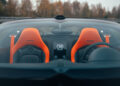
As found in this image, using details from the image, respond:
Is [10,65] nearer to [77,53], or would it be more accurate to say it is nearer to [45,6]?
[77,53]

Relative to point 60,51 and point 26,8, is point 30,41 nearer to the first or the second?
point 60,51

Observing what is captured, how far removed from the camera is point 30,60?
363 cm

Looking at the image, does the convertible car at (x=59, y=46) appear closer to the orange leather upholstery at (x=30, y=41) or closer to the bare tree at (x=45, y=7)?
the orange leather upholstery at (x=30, y=41)

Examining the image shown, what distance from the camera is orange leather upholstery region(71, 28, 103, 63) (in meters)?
3.82

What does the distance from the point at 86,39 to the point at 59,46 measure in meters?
0.45

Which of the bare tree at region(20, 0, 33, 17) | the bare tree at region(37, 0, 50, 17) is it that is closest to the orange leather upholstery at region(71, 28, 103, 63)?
the bare tree at region(20, 0, 33, 17)

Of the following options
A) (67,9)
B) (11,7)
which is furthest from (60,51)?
(67,9)

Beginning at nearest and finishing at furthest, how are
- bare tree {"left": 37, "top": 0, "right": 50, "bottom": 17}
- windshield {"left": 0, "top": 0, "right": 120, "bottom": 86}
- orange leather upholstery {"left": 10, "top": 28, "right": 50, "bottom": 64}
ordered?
windshield {"left": 0, "top": 0, "right": 120, "bottom": 86}, orange leather upholstery {"left": 10, "top": 28, "right": 50, "bottom": 64}, bare tree {"left": 37, "top": 0, "right": 50, "bottom": 17}

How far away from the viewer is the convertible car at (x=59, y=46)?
8.54 feet

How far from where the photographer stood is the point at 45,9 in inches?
2953

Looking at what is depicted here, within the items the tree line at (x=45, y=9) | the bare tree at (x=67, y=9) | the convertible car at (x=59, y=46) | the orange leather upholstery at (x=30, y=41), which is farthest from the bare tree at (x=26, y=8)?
the orange leather upholstery at (x=30, y=41)

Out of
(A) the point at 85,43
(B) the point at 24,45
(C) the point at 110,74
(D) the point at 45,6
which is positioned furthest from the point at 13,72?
(D) the point at 45,6

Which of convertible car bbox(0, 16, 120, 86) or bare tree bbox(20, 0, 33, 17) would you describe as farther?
bare tree bbox(20, 0, 33, 17)

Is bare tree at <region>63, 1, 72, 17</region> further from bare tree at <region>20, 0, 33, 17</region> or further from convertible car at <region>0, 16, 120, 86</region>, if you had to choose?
convertible car at <region>0, 16, 120, 86</region>
